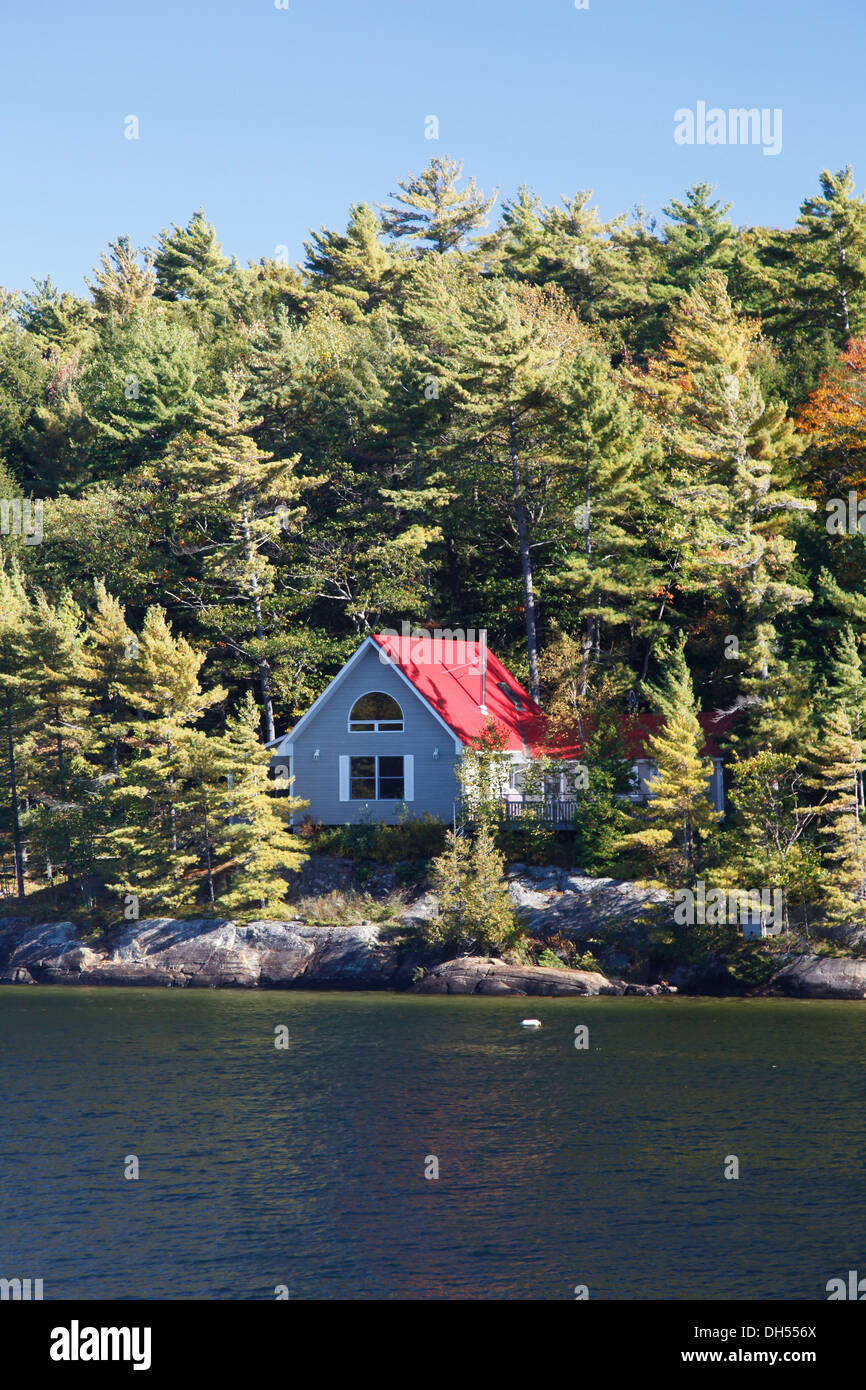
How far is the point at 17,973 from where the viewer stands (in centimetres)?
4484

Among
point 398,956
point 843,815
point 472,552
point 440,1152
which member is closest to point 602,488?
point 472,552

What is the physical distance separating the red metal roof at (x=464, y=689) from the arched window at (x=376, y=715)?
1.26 metres

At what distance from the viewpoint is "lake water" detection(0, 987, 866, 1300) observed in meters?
17.6

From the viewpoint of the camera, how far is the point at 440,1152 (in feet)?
75.1

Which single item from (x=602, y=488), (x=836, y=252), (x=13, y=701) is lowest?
(x=13, y=701)

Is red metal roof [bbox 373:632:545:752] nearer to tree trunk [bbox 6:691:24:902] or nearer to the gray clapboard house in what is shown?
the gray clapboard house

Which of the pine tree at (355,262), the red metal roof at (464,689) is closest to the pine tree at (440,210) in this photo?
the pine tree at (355,262)

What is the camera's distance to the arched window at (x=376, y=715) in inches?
1800

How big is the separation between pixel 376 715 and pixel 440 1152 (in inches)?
953

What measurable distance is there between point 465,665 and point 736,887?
47.8 feet

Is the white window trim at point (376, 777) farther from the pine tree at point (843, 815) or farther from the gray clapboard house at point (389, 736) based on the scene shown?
the pine tree at point (843, 815)

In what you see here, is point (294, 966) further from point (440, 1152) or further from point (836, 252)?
point (836, 252)

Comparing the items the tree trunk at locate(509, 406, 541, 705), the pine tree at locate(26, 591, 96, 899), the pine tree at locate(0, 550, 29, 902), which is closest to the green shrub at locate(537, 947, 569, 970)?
the tree trunk at locate(509, 406, 541, 705)
